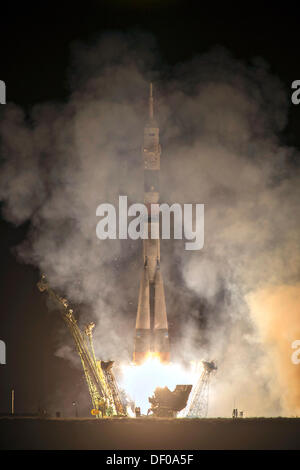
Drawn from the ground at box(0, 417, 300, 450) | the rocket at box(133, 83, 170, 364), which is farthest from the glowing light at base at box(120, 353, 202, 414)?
the ground at box(0, 417, 300, 450)

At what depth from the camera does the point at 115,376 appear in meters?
87.4

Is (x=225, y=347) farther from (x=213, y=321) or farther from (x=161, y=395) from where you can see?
(x=161, y=395)

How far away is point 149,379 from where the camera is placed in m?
Answer: 84.2

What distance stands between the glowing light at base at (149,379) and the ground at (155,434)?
2.71m

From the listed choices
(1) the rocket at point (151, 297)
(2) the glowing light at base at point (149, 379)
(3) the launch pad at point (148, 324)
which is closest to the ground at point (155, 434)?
(3) the launch pad at point (148, 324)

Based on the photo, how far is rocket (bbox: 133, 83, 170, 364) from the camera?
8412 cm

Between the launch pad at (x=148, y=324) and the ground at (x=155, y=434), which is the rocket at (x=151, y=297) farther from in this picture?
→ the ground at (x=155, y=434)

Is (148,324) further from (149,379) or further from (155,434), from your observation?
(155,434)

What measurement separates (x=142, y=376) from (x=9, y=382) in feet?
83.7

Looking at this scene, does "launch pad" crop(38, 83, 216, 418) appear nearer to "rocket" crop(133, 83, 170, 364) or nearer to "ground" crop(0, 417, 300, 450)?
"rocket" crop(133, 83, 170, 364)

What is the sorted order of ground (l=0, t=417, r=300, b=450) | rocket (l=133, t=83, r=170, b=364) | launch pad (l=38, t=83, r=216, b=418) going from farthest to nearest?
rocket (l=133, t=83, r=170, b=364) < launch pad (l=38, t=83, r=216, b=418) < ground (l=0, t=417, r=300, b=450)

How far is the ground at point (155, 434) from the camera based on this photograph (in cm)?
7862

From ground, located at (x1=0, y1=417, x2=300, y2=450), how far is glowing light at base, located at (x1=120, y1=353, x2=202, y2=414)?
8.90 feet

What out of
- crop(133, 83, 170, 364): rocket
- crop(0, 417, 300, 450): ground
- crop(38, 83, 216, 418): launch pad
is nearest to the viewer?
crop(0, 417, 300, 450): ground
